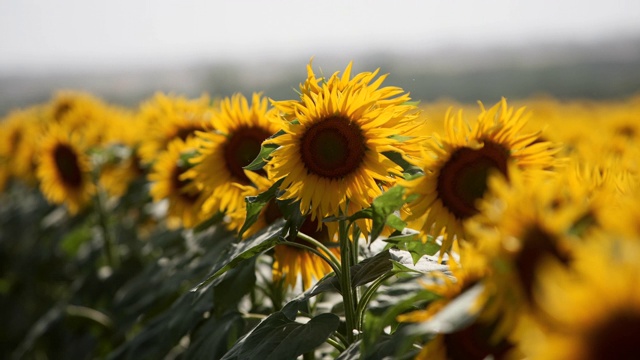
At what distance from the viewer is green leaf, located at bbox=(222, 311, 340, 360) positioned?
161 centimetres

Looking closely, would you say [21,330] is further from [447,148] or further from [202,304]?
[447,148]

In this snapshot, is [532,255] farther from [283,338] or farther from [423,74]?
[423,74]

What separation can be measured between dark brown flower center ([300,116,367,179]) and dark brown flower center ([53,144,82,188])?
2.76 meters

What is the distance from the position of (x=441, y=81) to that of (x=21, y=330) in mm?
65860

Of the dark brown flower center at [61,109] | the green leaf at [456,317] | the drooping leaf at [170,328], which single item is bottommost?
the dark brown flower center at [61,109]

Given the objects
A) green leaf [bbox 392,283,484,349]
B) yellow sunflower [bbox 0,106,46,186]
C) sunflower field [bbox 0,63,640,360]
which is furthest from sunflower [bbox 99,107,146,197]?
green leaf [bbox 392,283,484,349]

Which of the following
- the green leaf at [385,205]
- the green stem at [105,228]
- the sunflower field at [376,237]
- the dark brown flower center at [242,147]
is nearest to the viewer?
the sunflower field at [376,237]

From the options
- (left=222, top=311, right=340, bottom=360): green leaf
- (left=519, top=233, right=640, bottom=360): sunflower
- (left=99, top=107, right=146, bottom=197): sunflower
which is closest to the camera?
(left=519, top=233, right=640, bottom=360): sunflower

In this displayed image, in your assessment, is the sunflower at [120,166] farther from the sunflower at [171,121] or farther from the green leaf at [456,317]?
the green leaf at [456,317]

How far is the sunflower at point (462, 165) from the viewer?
5.06ft

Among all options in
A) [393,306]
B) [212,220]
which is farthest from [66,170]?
[393,306]

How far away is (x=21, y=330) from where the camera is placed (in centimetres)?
545

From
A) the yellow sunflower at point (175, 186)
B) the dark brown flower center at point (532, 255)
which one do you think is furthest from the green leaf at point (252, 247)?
the yellow sunflower at point (175, 186)

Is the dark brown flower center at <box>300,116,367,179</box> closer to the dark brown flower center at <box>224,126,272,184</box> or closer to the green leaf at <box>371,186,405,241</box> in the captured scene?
the green leaf at <box>371,186,405,241</box>
